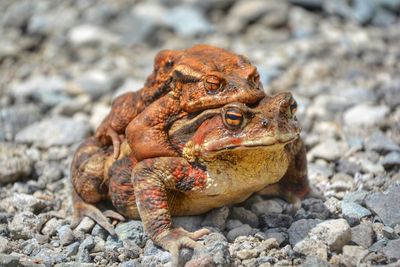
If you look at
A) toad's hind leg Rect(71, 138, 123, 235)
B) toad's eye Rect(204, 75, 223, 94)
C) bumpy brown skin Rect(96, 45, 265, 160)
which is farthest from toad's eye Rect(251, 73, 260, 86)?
toad's hind leg Rect(71, 138, 123, 235)

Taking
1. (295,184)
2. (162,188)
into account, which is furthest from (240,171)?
(295,184)

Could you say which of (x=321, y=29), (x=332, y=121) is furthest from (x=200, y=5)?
(x=332, y=121)

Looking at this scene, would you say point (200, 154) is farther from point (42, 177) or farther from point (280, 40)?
point (280, 40)

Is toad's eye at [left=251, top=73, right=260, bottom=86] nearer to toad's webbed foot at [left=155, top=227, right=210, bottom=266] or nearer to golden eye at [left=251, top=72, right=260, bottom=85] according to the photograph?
golden eye at [left=251, top=72, right=260, bottom=85]

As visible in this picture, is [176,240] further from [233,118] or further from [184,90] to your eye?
[184,90]

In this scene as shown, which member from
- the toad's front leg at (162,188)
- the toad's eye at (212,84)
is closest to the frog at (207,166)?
the toad's front leg at (162,188)

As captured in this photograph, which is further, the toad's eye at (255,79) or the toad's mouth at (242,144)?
the toad's eye at (255,79)

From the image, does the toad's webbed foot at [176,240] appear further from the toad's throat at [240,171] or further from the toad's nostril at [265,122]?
the toad's nostril at [265,122]
